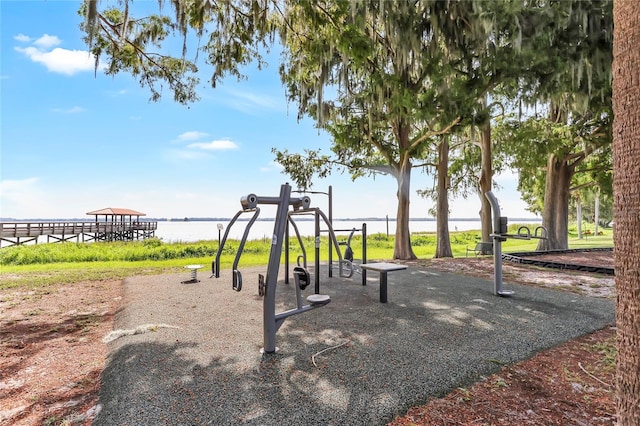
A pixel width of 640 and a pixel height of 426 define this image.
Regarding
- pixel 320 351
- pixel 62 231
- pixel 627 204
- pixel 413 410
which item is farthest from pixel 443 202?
pixel 62 231

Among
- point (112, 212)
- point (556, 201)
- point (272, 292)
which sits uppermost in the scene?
point (556, 201)

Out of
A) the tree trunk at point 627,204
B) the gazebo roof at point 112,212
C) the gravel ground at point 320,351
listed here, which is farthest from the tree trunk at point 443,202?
the gazebo roof at point 112,212

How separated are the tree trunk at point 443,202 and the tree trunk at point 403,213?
157 centimetres

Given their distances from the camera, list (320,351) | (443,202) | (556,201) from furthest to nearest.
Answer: (556,201)
(443,202)
(320,351)

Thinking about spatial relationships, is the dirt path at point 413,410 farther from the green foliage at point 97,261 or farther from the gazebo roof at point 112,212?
the gazebo roof at point 112,212

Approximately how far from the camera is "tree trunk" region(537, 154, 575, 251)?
493 inches

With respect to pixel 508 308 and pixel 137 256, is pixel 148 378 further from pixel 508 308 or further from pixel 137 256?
pixel 137 256

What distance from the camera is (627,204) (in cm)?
150

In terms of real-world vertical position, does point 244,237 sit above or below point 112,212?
below

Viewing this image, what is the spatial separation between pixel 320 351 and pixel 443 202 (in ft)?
32.2

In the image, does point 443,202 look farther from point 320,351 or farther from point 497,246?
point 320,351

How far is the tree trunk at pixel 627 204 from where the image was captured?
1465 millimetres

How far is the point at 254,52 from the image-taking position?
7.32 m

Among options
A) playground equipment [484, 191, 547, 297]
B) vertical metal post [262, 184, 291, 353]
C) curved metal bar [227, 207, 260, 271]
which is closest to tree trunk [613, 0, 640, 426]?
vertical metal post [262, 184, 291, 353]
